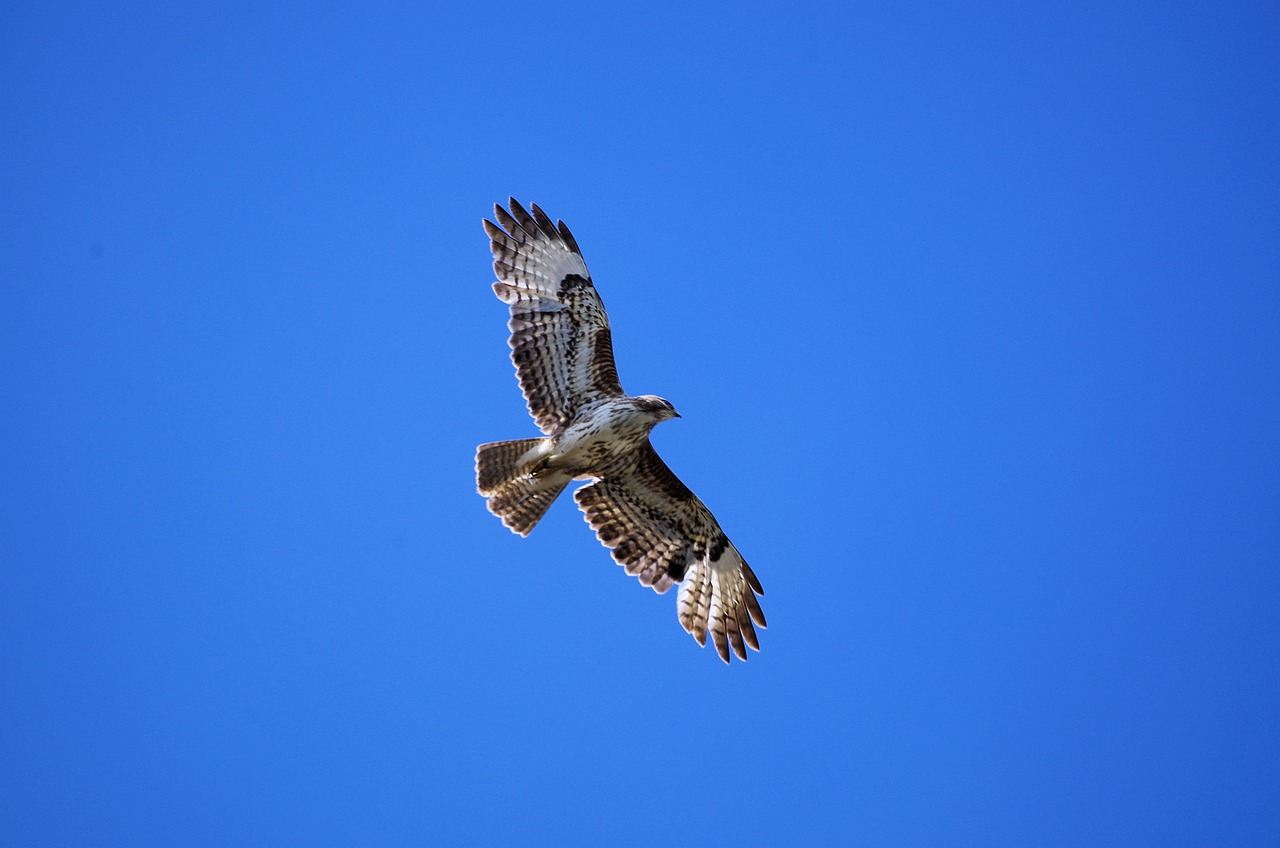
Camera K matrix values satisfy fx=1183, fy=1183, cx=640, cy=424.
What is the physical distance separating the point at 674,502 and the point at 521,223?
8.25 feet

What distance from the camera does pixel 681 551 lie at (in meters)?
9.67

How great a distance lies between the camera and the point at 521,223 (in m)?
9.05

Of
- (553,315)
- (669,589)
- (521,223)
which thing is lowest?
(669,589)

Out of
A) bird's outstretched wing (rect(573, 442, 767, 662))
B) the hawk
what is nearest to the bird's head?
the hawk

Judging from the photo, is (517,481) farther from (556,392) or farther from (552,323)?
(552,323)

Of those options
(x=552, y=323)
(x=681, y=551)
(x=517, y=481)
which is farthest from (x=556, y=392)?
(x=681, y=551)

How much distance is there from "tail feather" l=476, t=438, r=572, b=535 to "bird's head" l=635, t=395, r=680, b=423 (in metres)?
0.78

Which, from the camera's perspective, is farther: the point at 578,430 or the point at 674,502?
the point at 674,502

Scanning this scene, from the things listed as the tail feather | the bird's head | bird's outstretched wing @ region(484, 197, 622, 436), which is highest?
bird's outstretched wing @ region(484, 197, 622, 436)

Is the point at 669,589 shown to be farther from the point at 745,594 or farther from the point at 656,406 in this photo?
the point at 656,406

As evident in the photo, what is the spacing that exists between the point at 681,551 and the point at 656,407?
1539 millimetres

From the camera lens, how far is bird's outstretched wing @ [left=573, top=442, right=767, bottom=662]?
948 centimetres

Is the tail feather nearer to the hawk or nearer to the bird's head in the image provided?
the hawk

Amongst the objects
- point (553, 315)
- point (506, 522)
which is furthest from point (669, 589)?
point (553, 315)
